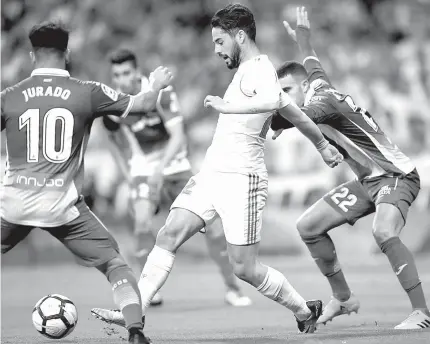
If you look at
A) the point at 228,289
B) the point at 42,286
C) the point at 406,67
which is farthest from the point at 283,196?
the point at 228,289

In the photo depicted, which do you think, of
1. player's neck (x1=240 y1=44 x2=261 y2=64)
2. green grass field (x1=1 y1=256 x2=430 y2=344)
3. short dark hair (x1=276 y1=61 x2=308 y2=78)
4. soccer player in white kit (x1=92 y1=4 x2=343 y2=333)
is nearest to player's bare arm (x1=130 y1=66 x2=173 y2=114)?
soccer player in white kit (x1=92 y1=4 x2=343 y2=333)

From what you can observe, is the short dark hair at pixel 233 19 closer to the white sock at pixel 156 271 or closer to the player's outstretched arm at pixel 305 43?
the player's outstretched arm at pixel 305 43

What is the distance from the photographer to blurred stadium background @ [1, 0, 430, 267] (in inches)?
606

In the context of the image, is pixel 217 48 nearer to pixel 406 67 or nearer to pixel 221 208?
pixel 221 208

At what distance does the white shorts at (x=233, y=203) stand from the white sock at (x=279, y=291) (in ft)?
0.95

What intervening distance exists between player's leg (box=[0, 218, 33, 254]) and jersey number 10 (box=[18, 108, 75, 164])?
429mm

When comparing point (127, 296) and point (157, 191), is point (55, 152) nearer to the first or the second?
point (127, 296)

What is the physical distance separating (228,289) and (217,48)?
11.7 feet

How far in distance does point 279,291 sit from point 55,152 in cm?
181

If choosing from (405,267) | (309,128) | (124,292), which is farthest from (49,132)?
(405,267)

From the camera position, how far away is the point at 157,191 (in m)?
9.41

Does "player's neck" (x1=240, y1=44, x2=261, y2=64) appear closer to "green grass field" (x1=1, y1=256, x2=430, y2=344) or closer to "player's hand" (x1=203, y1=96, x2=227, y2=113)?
"player's hand" (x1=203, y1=96, x2=227, y2=113)

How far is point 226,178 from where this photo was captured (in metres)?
6.27

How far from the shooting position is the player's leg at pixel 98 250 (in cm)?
Result: 582
